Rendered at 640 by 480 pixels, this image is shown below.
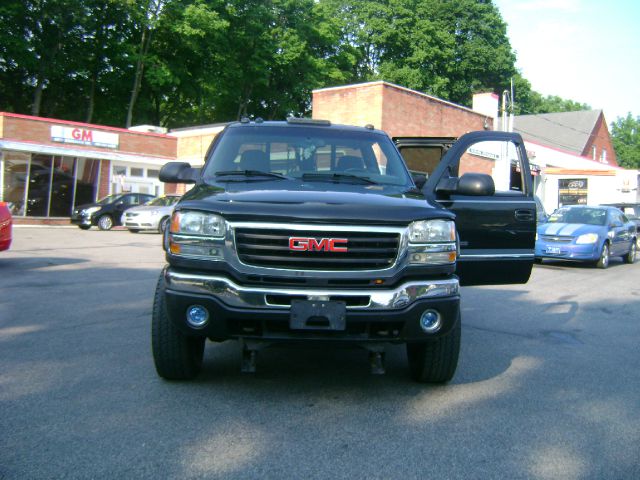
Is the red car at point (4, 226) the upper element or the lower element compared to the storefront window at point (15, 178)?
lower

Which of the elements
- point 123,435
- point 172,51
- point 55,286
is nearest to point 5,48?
point 172,51

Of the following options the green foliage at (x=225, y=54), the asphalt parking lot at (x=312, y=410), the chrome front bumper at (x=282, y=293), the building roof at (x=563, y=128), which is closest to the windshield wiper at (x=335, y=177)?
the chrome front bumper at (x=282, y=293)

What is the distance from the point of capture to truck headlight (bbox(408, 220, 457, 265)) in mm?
4047

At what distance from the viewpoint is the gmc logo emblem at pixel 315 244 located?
392cm

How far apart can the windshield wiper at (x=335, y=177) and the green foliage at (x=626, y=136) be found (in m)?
103

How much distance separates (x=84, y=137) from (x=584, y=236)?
82.8ft

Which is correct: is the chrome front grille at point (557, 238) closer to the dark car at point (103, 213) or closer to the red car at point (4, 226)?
the red car at point (4, 226)

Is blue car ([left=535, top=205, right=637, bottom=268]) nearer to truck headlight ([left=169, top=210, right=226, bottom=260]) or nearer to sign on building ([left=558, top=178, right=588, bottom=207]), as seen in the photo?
truck headlight ([left=169, top=210, right=226, bottom=260])

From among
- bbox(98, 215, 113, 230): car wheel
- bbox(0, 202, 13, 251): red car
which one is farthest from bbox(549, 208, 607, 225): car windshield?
bbox(98, 215, 113, 230): car wheel

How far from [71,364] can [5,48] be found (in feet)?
120

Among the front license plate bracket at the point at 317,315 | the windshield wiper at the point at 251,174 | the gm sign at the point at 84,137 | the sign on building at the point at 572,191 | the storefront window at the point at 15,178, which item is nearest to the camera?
the front license plate bracket at the point at 317,315

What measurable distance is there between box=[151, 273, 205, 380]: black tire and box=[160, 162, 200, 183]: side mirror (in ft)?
3.86

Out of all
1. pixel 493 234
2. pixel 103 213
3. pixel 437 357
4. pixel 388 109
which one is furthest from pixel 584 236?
pixel 103 213

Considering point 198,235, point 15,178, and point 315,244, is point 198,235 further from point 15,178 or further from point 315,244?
point 15,178
